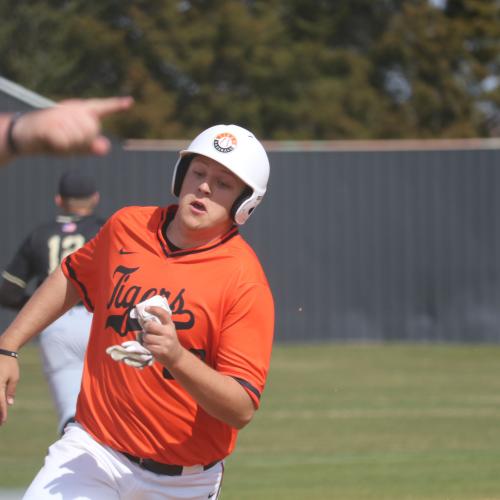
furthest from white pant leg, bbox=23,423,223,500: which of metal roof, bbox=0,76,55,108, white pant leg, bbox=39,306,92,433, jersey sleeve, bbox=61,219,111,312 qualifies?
metal roof, bbox=0,76,55,108

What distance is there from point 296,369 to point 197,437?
41.4 ft

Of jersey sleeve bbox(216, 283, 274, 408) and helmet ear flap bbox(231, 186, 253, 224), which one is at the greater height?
helmet ear flap bbox(231, 186, 253, 224)

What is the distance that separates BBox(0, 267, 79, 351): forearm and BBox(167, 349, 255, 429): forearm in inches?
36.5

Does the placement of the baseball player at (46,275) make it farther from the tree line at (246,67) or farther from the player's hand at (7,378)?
the tree line at (246,67)

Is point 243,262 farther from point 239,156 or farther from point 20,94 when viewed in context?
point 20,94

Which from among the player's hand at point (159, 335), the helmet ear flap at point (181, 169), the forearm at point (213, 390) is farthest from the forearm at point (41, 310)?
the player's hand at point (159, 335)

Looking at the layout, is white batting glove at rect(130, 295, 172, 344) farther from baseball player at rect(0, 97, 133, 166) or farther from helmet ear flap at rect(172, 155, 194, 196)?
baseball player at rect(0, 97, 133, 166)

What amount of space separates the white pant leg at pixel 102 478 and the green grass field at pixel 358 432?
372cm

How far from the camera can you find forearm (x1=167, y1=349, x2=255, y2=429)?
182 inches

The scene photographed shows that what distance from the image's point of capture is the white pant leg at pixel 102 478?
16.4 feet

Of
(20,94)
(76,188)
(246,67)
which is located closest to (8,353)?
(76,188)

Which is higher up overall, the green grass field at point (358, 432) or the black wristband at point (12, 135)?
the black wristband at point (12, 135)

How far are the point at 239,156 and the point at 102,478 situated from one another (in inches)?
55.6

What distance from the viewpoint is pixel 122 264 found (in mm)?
5281
